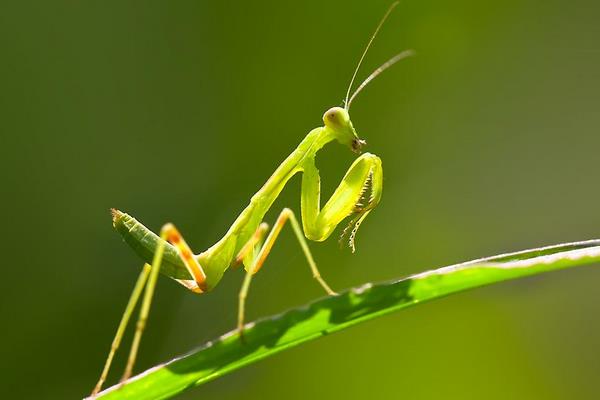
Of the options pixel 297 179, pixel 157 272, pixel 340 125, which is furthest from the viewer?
A: pixel 297 179

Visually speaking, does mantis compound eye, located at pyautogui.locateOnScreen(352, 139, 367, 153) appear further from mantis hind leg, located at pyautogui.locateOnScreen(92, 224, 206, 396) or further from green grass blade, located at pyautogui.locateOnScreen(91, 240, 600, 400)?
green grass blade, located at pyautogui.locateOnScreen(91, 240, 600, 400)

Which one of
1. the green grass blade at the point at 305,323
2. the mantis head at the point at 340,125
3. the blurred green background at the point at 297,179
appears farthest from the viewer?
the blurred green background at the point at 297,179

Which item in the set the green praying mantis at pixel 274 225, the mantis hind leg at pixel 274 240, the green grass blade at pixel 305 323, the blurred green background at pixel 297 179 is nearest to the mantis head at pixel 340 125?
the green praying mantis at pixel 274 225

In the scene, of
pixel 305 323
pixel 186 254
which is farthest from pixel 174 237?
pixel 305 323

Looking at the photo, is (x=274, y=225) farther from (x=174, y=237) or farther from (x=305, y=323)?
(x=305, y=323)

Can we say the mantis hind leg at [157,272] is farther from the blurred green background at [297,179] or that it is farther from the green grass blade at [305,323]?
the blurred green background at [297,179]

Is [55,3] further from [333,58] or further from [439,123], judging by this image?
[439,123]
